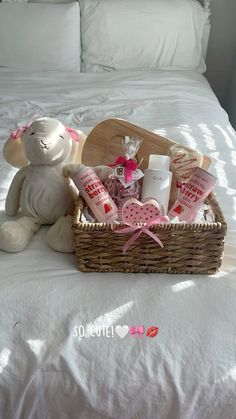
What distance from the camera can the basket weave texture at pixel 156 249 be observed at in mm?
838

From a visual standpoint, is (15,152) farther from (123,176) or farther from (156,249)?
(156,249)

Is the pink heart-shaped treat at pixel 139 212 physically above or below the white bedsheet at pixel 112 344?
above

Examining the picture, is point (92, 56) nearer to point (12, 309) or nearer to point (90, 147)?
point (90, 147)

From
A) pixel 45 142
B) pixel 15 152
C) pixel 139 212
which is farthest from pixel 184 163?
pixel 15 152

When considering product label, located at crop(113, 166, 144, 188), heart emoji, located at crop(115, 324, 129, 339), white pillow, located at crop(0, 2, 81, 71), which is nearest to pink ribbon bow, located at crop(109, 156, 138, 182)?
product label, located at crop(113, 166, 144, 188)

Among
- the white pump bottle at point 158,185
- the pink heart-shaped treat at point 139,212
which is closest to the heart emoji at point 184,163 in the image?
the white pump bottle at point 158,185

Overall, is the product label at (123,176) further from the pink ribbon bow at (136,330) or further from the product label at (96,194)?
the pink ribbon bow at (136,330)

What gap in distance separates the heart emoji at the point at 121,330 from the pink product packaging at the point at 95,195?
0.22m

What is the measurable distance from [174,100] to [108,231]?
4.64ft

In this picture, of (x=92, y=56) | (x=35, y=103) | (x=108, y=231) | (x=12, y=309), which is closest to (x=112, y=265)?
(x=108, y=231)

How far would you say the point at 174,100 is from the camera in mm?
2098

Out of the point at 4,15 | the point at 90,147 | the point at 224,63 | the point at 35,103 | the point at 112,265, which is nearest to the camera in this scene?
the point at 112,265

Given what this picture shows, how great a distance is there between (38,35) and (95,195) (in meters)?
1.83

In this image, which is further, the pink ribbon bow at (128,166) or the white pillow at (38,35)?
the white pillow at (38,35)
